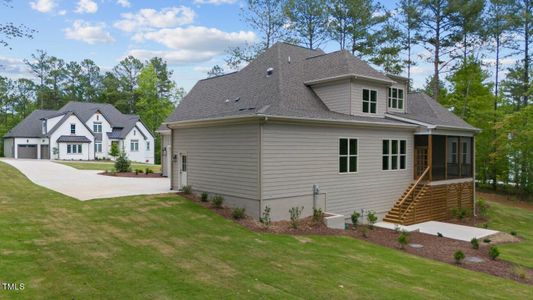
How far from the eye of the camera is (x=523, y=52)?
31.1 meters

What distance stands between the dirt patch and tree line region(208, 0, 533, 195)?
0.92 meters

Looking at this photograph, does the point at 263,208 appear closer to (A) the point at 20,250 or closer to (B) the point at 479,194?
(A) the point at 20,250

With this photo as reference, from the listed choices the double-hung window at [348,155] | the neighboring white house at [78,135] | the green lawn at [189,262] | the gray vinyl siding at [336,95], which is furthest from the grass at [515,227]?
the neighboring white house at [78,135]

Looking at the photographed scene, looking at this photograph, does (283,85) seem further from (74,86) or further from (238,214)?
(74,86)

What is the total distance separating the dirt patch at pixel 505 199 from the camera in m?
26.8

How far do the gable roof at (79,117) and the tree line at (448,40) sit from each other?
71.9ft

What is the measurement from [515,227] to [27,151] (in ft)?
157

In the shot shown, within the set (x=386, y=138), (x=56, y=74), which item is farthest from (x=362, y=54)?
(x=56, y=74)

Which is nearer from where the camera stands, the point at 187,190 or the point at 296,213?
the point at 296,213

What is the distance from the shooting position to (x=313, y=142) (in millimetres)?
14188

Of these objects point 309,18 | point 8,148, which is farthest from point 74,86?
point 309,18

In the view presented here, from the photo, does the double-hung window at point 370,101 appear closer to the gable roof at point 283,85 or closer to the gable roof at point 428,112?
the gable roof at point 283,85

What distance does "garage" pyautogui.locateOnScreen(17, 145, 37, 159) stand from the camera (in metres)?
44.2

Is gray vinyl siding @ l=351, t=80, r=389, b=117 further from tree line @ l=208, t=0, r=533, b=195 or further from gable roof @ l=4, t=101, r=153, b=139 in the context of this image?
gable roof @ l=4, t=101, r=153, b=139
